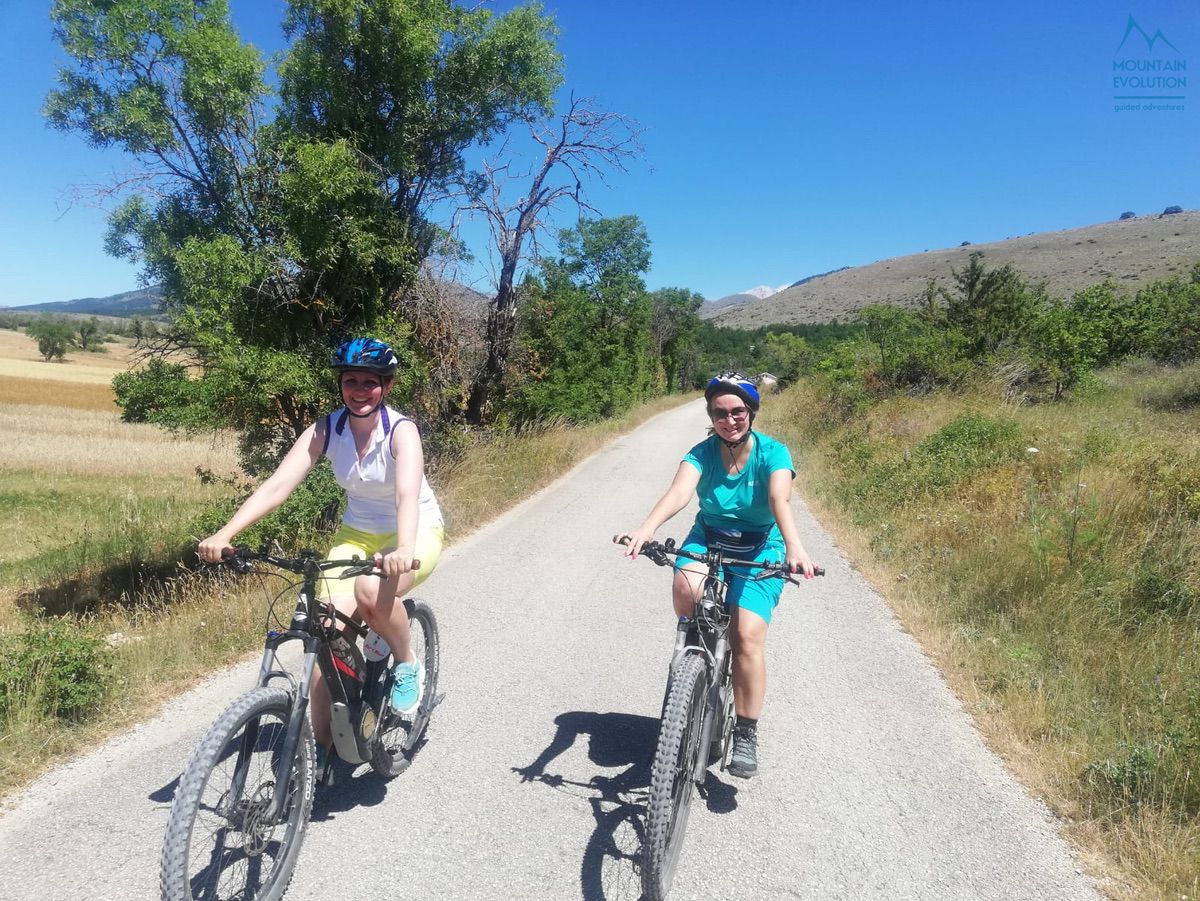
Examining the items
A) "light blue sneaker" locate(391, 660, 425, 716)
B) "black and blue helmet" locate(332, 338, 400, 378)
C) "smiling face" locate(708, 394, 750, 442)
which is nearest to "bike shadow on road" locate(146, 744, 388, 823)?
"light blue sneaker" locate(391, 660, 425, 716)

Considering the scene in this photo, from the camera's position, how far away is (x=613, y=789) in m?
3.43

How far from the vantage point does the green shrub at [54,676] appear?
11.8 ft

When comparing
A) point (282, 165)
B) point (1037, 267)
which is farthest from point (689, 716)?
point (1037, 267)

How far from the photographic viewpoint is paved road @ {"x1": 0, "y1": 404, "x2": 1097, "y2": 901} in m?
2.77

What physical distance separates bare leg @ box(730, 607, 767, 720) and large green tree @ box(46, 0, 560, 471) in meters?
6.09

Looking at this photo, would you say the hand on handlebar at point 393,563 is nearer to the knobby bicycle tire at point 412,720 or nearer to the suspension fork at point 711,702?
the knobby bicycle tire at point 412,720

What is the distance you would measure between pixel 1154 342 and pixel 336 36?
20.9 m

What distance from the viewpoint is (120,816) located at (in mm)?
2994

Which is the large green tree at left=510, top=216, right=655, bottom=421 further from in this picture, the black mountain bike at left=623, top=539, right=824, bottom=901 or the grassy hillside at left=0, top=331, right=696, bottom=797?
the black mountain bike at left=623, top=539, right=824, bottom=901

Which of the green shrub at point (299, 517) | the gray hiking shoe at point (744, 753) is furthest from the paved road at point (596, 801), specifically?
the green shrub at point (299, 517)

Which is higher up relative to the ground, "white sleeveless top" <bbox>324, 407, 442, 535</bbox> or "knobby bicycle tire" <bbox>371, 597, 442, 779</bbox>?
"white sleeveless top" <bbox>324, 407, 442, 535</bbox>

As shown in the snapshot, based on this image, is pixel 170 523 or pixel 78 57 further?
pixel 170 523

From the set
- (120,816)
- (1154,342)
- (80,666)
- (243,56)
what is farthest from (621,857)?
(1154,342)

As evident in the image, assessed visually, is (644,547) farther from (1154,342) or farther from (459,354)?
(1154,342)
